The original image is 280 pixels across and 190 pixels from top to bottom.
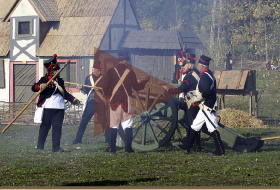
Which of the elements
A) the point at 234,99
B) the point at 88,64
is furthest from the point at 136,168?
the point at 234,99

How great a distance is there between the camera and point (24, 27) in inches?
661

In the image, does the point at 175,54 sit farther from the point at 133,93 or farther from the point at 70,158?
the point at 70,158

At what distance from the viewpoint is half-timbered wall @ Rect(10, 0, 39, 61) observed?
1652 cm

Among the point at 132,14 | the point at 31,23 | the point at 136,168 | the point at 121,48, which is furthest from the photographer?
the point at 132,14

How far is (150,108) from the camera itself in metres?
7.41

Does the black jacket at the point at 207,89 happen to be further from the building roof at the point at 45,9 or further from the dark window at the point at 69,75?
the building roof at the point at 45,9

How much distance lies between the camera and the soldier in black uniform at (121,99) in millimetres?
7199

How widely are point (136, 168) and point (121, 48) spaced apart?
12423mm

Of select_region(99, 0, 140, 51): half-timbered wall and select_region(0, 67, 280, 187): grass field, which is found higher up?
select_region(99, 0, 140, 51): half-timbered wall

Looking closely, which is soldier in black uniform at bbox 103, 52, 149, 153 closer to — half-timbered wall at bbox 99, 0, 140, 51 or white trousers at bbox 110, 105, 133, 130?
white trousers at bbox 110, 105, 133, 130

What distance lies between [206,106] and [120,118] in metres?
1.59

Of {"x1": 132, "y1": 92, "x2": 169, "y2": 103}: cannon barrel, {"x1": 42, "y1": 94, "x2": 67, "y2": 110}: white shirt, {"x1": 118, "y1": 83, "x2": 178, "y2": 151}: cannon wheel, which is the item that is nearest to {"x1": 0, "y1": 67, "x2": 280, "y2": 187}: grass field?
{"x1": 118, "y1": 83, "x2": 178, "y2": 151}: cannon wheel

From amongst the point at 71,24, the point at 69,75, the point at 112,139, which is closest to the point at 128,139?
the point at 112,139

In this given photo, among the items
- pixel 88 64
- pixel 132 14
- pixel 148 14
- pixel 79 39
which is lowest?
pixel 88 64
